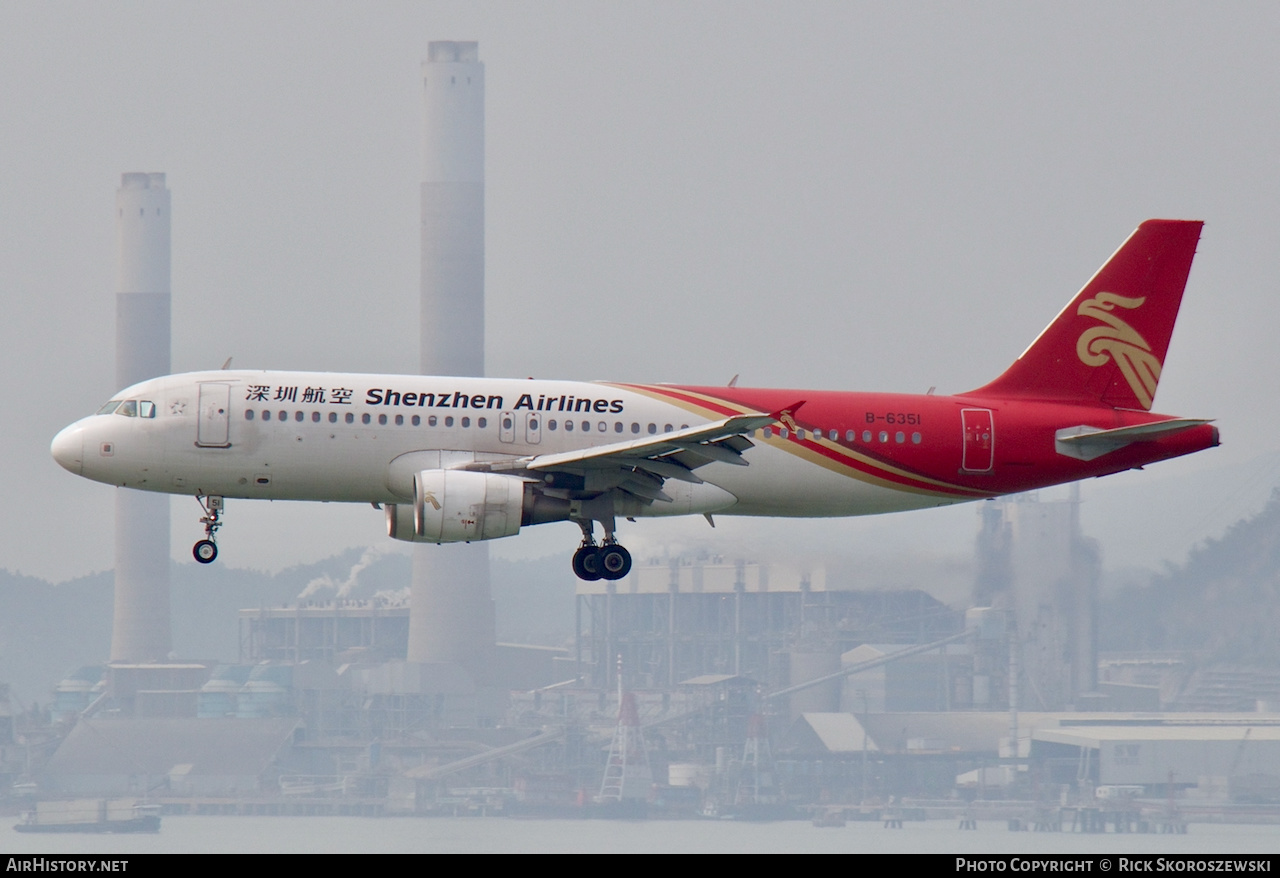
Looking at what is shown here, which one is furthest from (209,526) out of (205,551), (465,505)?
(465,505)

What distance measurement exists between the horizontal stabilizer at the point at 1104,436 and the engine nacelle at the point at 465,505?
14117 mm

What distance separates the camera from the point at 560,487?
46.3m

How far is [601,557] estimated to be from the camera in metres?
47.4

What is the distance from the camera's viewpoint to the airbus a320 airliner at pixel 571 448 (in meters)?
45.9

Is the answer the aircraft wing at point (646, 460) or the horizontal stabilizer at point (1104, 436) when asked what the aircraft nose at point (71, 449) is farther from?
the horizontal stabilizer at point (1104, 436)

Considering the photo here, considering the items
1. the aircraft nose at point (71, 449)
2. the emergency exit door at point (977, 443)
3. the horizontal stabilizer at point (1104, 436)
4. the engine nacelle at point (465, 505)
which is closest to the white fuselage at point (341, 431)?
the aircraft nose at point (71, 449)

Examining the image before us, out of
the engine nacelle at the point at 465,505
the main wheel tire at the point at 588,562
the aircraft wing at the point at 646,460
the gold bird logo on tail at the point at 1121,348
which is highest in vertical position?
the gold bird logo on tail at the point at 1121,348

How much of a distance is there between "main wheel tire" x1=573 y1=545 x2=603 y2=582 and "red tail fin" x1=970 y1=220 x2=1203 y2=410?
10.8 m

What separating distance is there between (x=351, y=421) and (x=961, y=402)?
15299 mm

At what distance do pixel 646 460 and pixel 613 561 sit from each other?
3109 millimetres

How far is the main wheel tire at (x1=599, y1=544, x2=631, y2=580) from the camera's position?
156ft

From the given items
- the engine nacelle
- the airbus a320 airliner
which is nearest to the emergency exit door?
the airbus a320 airliner
